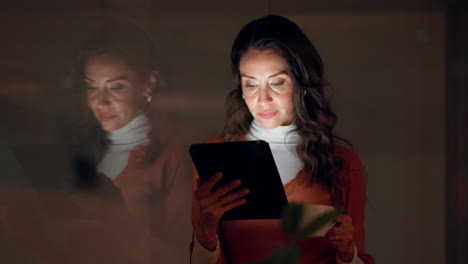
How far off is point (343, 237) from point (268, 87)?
2.16ft

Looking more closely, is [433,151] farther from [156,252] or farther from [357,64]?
[156,252]

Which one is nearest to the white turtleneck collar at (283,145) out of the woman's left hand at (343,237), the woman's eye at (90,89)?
the woman's left hand at (343,237)

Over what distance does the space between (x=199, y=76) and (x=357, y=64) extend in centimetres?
68

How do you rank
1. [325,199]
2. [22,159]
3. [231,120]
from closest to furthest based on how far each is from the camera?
1. [325,199]
2. [231,120]
3. [22,159]

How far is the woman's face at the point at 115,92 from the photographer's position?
258 cm

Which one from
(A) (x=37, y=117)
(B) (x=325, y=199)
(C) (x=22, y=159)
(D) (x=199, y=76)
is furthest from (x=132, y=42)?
(B) (x=325, y=199)

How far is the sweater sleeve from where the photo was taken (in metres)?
2.25

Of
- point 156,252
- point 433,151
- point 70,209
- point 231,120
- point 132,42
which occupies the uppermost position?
point 132,42

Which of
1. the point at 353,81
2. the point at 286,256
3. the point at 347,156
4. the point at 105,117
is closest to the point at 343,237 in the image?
the point at 347,156

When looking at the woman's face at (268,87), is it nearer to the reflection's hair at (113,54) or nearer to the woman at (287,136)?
the woman at (287,136)

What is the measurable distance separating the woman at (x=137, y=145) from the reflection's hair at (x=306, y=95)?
0.36m

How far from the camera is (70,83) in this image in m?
2.62

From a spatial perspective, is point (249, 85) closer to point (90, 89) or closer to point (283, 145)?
point (283, 145)

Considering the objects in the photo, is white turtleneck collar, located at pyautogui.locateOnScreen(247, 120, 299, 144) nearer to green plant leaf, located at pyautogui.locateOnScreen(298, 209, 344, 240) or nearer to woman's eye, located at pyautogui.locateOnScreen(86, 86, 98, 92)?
woman's eye, located at pyautogui.locateOnScreen(86, 86, 98, 92)
